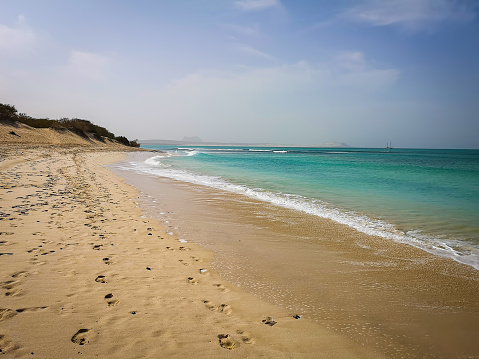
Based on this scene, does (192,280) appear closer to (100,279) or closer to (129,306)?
(129,306)

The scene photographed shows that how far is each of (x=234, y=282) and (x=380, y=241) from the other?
4010 millimetres

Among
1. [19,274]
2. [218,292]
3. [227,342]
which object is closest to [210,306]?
[218,292]

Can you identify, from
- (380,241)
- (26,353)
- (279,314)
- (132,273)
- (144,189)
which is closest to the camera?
(26,353)

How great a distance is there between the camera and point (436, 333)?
10.2ft

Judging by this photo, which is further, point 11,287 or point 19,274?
point 19,274

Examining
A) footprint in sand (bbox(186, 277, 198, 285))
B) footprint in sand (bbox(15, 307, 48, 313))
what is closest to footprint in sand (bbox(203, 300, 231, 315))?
footprint in sand (bbox(186, 277, 198, 285))

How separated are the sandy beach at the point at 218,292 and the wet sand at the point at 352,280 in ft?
0.07

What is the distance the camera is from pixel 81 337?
8.80 ft

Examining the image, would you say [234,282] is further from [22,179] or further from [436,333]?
[22,179]

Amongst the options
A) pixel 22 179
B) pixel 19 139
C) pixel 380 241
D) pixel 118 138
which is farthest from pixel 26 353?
pixel 118 138

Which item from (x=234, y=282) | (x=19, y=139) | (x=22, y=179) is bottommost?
(x=234, y=282)

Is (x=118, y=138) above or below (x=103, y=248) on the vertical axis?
above

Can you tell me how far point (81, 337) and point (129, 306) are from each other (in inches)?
26.1

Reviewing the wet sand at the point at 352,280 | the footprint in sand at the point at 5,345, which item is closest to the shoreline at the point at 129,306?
the footprint in sand at the point at 5,345
